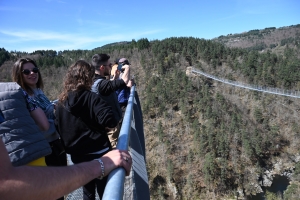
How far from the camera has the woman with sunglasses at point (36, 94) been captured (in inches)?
74.9

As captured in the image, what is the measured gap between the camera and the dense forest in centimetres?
3534

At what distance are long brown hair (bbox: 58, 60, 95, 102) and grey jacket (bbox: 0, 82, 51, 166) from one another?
0.65 meters

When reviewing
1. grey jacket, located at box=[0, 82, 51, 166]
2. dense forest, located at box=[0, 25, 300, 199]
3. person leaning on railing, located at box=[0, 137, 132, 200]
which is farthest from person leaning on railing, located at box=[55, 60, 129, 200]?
dense forest, located at box=[0, 25, 300, 199]

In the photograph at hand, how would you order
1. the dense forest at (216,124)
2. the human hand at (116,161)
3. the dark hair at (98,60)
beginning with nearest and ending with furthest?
the human hand at (116,161), the dark hair at (98,60), the dense forest at (216,124)

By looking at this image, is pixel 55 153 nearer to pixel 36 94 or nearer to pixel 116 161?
pixel 36 94

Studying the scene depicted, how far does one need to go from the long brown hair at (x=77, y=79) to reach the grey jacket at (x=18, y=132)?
65 cm

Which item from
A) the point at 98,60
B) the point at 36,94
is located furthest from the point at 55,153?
the point at 98,60

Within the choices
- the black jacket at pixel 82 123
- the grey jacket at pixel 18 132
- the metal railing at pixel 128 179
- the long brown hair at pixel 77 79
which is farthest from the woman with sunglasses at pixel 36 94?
the grey jacket at pixel 18 132

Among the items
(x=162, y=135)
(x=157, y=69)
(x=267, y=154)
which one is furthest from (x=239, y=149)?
(x=157, y=69)

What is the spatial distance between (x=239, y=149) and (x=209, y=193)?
992cm

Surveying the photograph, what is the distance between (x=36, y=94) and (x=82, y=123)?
592 millimetres

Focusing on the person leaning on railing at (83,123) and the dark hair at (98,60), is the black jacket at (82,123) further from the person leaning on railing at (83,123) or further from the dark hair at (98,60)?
the dark hair at (98,60)

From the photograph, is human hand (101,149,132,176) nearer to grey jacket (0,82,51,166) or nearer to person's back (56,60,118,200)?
grey jacket (0,82,51,166)

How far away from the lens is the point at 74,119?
5.89 ft
